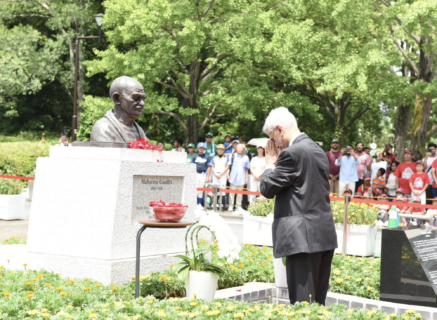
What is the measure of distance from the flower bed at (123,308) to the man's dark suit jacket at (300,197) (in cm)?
52

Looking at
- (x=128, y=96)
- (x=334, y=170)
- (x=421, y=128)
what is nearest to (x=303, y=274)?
(x=128, y=96)

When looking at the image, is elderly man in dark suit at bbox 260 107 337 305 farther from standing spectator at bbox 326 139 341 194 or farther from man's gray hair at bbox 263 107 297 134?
standing spectator at bbox 326 139 341 194

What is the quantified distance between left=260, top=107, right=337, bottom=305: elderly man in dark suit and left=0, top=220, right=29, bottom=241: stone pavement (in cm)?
767

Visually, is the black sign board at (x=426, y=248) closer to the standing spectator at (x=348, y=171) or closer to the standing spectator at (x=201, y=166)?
the standing spectator at (x=348, y=171)

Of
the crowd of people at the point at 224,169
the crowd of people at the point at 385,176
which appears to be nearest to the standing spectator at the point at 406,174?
the crowd of people at the point at 385,176

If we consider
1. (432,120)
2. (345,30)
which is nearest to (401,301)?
(345,30)

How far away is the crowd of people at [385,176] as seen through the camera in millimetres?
14164

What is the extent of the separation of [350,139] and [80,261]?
32264mm

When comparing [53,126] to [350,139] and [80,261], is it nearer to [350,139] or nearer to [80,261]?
[350,139]

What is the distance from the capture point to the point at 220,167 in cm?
1647

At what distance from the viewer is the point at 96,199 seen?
275 inches

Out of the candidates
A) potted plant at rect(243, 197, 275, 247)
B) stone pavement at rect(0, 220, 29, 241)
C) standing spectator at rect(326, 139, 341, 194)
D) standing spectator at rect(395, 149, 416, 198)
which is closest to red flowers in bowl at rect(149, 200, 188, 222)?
potted plant at rect(243, 197, 275, 247)

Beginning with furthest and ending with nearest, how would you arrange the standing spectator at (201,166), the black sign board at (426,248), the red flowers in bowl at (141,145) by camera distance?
the standing spectator at (201,166) < the red flowers in bowl at (141,145) < the black sign board at (426,248)

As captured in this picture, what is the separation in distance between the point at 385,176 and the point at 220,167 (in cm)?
428
